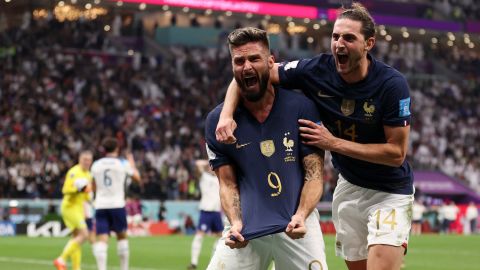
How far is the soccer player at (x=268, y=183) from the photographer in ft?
23.0

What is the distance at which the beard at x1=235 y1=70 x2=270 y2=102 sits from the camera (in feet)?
22.6

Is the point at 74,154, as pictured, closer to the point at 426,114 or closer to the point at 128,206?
the point at 128,206

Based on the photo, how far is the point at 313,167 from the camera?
7.12m

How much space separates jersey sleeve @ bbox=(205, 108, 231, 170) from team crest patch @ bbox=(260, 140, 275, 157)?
295 mm

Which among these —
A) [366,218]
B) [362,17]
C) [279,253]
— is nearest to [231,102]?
[279,253]

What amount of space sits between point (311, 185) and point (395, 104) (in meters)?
1.34

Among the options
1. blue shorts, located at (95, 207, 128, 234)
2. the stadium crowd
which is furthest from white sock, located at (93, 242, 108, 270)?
the stadium crowd

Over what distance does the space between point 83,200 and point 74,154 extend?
57.4ft

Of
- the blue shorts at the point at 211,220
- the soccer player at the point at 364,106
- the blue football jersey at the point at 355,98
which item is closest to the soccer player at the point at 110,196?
the blue shorts at the point at 211,220

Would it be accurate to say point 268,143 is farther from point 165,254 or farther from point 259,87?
point 165,254

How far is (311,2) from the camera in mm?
47469

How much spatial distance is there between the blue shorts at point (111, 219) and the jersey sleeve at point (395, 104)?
9.89 metres

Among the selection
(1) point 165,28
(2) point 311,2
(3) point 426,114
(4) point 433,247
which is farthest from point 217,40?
(4) point 433,247

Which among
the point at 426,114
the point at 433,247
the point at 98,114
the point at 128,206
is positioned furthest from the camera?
the point at 426,114
